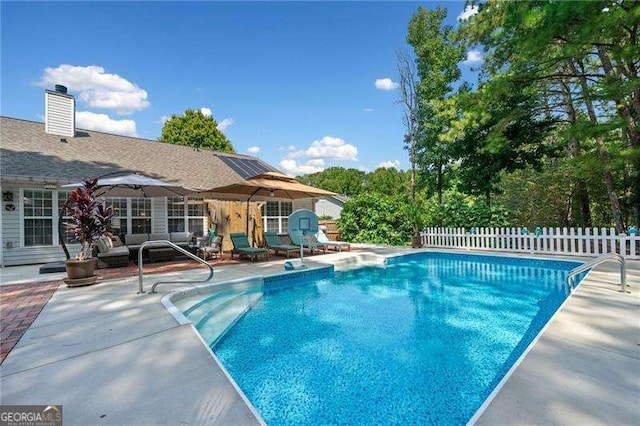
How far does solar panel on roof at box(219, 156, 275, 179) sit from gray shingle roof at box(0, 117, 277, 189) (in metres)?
0.37

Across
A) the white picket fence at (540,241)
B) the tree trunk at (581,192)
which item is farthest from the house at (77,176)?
the tree trunk at (581,192)

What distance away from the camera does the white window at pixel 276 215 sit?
14.8 m

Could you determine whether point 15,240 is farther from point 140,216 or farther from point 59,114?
point 59,114

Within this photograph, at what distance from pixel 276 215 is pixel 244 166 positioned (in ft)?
12.9

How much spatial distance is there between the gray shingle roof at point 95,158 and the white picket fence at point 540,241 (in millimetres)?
10820

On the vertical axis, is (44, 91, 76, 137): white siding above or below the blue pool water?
above

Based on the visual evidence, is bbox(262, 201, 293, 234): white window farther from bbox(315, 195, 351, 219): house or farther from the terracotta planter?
bbox(315, 195, 351, 219): house

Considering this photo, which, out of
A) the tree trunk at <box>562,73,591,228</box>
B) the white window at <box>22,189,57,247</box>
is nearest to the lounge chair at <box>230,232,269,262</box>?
the white window at <box>22,189,57,247</box>

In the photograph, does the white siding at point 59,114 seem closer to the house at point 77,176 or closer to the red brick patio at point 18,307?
the house at point 77,176

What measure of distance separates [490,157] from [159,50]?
16.8 metres

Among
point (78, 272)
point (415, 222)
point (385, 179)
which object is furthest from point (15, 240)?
point (385, 179)

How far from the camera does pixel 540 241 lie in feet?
35.9

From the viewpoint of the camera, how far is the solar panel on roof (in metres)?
16.0

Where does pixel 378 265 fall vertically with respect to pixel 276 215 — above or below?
below
